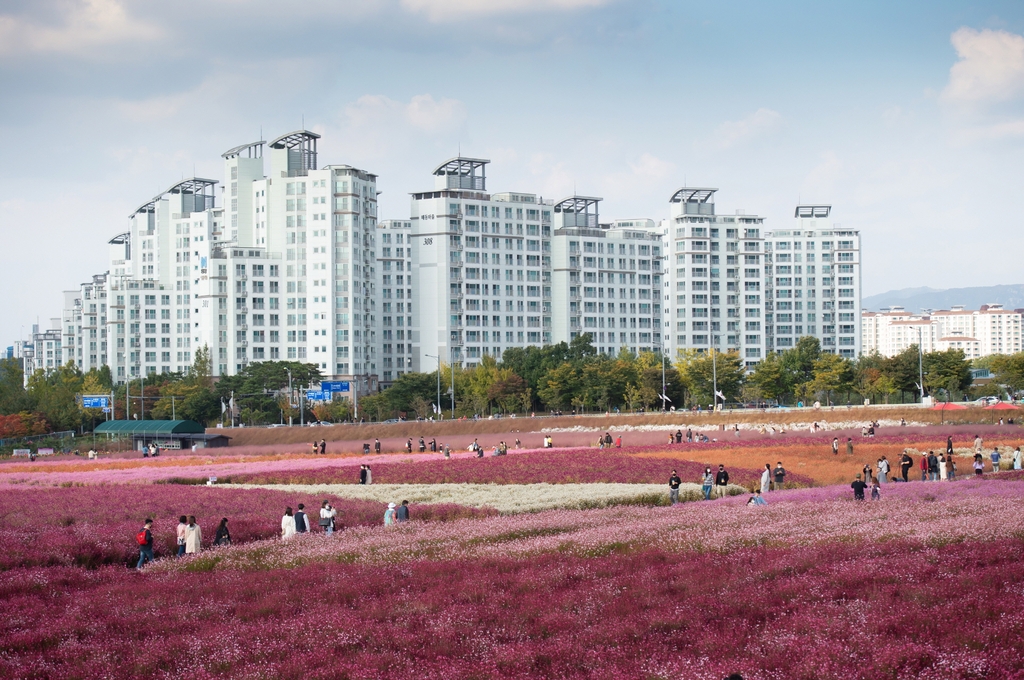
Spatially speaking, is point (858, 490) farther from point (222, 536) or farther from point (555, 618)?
point (222, 536)

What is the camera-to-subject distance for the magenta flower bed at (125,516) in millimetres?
30562

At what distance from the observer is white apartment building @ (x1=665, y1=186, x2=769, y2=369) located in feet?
570

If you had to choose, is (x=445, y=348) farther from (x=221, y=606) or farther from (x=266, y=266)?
(x=221, y=606)

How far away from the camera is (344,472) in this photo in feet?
185

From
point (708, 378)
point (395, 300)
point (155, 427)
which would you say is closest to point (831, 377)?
point (708, 378)

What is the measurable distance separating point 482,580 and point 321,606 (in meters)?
3.95

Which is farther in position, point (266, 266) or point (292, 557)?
point (266, 266)

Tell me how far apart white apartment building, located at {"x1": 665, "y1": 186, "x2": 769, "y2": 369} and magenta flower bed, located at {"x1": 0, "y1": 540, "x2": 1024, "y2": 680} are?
150 metres

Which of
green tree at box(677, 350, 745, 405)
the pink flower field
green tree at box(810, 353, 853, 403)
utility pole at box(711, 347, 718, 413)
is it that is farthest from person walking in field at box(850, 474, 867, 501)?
green tree at box(810, 353, 853, 403)

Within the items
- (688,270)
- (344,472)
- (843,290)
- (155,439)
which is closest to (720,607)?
(344,472)

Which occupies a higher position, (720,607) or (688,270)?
(688,270)

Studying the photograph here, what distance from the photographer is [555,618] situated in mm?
20594

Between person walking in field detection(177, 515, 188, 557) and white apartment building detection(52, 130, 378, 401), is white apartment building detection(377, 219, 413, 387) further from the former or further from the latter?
person walking in field detection(177, 515, 188, 557)

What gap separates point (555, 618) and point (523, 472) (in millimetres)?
33687
